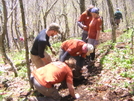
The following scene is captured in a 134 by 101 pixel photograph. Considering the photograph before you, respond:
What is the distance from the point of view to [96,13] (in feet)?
16.8

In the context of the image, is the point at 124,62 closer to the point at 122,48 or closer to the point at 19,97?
the point at 122,48

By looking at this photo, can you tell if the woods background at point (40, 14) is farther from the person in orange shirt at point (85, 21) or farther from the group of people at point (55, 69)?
the person in orange shirt at point (85, 21)

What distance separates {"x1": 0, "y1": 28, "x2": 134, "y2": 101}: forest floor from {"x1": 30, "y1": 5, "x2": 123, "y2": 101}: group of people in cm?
32

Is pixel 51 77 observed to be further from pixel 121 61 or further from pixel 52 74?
pixel 121 61

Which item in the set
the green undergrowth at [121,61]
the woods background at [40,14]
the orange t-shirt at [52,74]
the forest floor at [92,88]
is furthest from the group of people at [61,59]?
the woods background at [40,14]

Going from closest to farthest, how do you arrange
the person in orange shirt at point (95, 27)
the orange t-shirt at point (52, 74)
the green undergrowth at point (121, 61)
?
the orange t-shirt at point (52, 74) → the green undergrowth at point (121, 61) → the person in orange shirt at point (95, 27)

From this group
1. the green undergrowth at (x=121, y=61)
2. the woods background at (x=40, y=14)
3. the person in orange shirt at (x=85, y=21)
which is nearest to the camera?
the green undergrowth at (x=121, y=61)

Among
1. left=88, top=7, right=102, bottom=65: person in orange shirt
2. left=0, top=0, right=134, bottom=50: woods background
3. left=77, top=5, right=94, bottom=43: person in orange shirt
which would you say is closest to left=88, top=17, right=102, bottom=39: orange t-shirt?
left=88, top=7, right=102, bottom=65: person in orange shirt

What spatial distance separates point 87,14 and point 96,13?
0.69 meters

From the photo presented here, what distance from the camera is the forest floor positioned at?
3.72 m

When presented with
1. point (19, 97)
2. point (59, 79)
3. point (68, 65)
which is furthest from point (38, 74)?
point (19, 97)

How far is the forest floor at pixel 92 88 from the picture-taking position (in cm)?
372

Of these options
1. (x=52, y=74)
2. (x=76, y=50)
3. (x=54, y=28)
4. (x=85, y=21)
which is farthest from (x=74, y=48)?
(x=85, y=21)

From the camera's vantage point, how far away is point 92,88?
4.22 meters
